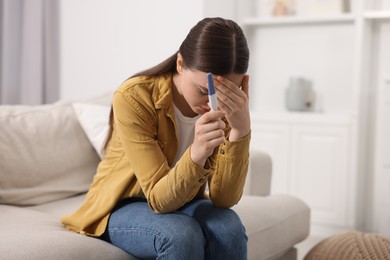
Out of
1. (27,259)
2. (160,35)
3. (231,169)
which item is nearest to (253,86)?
(160,35)

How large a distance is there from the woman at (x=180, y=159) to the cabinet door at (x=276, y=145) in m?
1.95

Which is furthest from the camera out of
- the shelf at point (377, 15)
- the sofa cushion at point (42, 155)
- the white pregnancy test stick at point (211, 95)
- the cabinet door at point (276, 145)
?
the cabinet door at point (276, 145)

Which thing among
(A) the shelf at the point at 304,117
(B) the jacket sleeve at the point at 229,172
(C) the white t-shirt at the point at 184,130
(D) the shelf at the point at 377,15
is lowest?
(A) the shelf at the point at 304,117

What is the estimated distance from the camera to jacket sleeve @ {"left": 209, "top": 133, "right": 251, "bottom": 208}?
5.13 ft

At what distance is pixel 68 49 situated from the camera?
13.3 feet

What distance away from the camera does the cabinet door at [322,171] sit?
3498mm

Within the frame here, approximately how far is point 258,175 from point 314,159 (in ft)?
4.27

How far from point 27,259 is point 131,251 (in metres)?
0.27

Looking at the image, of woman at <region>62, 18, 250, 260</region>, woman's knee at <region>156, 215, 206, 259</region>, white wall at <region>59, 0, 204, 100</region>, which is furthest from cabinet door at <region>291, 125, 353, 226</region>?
woman's knee at <region>156, 215, 206, 259</region>

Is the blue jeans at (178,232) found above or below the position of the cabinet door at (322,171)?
above

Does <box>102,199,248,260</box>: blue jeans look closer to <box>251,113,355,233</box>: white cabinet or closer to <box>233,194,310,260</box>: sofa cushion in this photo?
<box>233,194,310,260</box>: sofa cushion

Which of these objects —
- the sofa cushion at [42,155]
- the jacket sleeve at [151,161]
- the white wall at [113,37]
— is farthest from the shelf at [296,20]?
the jacket sleeve at [151,161]

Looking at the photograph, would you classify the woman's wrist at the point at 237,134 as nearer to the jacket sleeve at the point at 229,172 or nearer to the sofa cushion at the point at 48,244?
the jacket sleeve at the point at 229,172

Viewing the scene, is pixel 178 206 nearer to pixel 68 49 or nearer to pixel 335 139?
pixel 335 139
